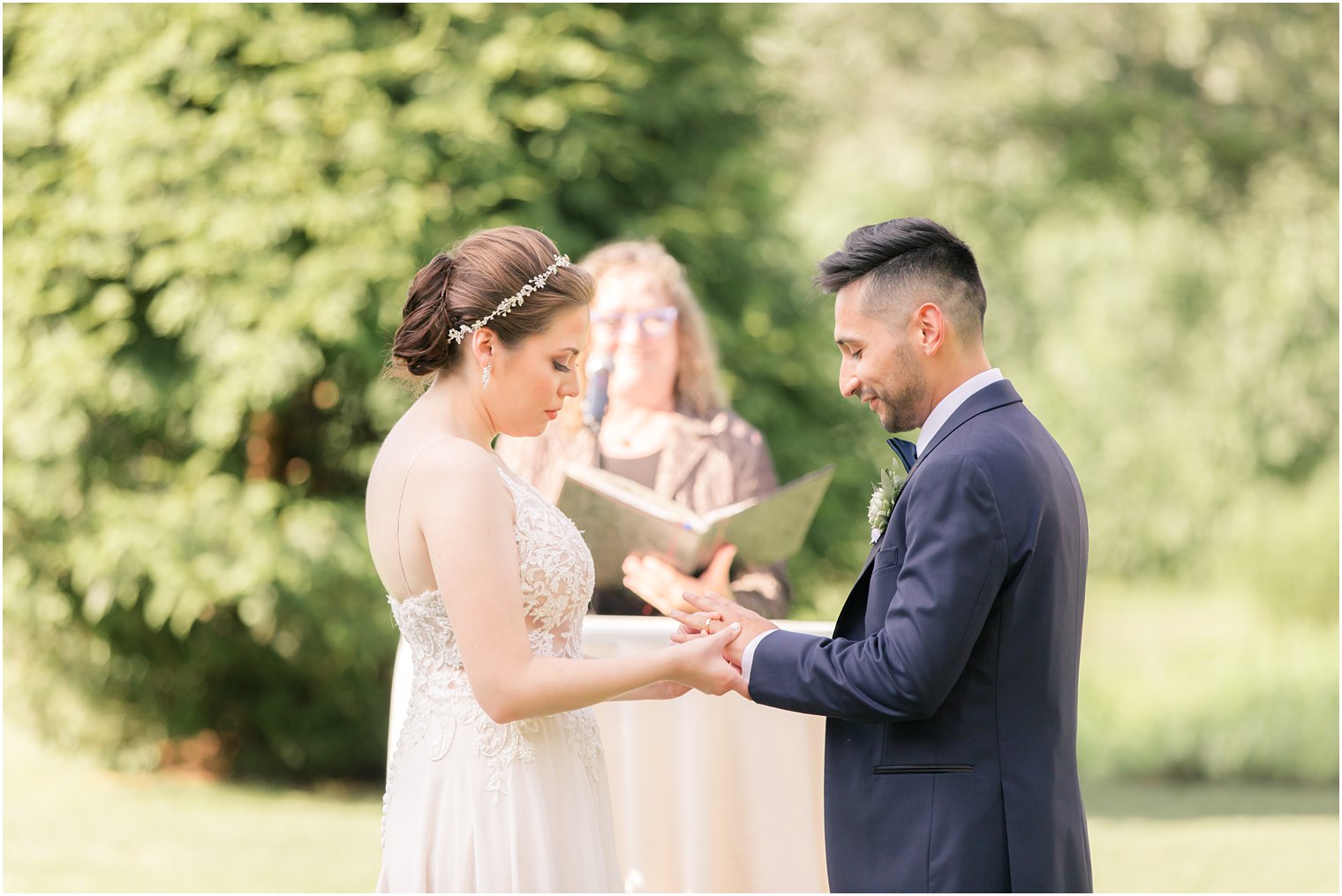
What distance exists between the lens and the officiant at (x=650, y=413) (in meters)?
4.66

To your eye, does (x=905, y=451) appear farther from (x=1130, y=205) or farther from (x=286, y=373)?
(x=1130, y=205)

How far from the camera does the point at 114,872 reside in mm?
6426

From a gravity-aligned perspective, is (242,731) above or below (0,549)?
below

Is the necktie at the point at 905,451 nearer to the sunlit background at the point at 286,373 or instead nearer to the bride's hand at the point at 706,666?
the bride's hand at the point at 706,666

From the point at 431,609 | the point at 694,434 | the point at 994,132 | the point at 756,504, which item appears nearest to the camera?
the point at 431,609

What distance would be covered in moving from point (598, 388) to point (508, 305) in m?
2.03

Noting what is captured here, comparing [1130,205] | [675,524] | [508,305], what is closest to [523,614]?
[508,305]

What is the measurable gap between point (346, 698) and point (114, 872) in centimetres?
A: 219

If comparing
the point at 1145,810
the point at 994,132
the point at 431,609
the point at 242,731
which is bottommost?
the point at 1145,810

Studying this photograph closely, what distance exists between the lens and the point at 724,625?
9.51 ft

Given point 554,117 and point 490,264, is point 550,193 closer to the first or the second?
point 554,117

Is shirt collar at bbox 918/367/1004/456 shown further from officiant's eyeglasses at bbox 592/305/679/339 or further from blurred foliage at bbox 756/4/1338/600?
blurred foliage at bbox 756/4/1338/600

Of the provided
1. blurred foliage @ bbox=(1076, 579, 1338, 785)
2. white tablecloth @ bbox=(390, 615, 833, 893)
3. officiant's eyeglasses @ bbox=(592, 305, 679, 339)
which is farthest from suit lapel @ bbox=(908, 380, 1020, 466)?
blurred foliage @ bbox=(1076, 579, 1338, 785)

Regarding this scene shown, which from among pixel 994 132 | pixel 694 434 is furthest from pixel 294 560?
→ pixel 994 132
